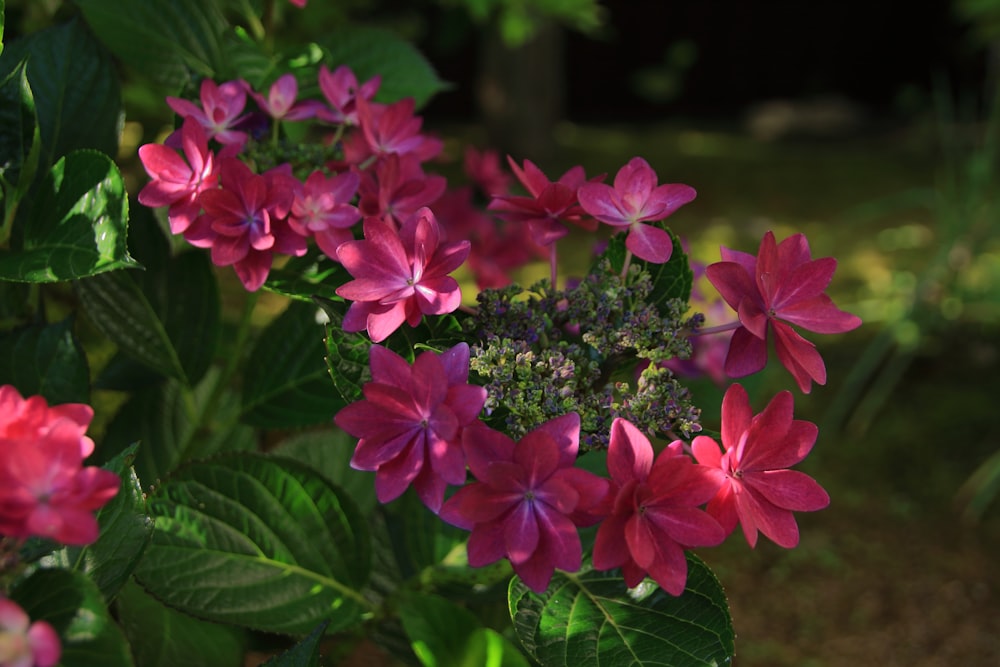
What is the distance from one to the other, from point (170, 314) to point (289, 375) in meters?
0.11

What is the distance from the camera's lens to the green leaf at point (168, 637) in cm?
78

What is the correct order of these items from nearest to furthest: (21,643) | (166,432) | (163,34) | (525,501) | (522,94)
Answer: (21,643)
(525,501)
(163,34)
(166,432)
(522,94)

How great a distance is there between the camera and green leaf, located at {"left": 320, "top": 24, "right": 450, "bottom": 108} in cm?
91

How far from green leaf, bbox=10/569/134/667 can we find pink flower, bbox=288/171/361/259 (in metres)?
0.27

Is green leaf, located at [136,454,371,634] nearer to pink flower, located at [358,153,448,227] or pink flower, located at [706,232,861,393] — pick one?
pink flower, located at [358,153,448,227]

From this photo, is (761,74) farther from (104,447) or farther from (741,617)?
(104,447)

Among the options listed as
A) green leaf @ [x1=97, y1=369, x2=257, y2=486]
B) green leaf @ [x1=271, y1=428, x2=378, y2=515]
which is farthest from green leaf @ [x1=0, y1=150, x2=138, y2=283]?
green leaf @ [x1=271, y1=428, x2=378, y2=515]

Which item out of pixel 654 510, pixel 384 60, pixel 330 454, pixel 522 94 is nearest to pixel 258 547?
pixel 330 454

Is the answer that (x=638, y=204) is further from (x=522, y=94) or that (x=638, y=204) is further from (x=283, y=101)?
(x=522, y=94)

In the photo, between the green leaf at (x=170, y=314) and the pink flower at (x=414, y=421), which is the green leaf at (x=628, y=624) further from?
the green leaf at (x=170, y=314)

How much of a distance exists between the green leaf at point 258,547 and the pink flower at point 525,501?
27cm

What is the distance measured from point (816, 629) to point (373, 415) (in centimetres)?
143

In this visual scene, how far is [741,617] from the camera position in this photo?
1.74 m

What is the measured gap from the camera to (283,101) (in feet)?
2.40
